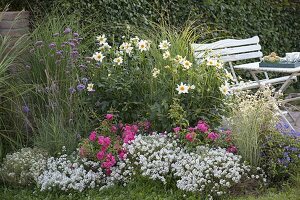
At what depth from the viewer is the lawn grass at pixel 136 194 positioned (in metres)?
4.55

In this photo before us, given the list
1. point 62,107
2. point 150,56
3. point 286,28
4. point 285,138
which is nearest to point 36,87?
point 62,107

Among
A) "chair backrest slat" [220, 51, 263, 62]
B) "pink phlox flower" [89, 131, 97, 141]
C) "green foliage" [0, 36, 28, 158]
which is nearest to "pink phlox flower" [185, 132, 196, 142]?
"pink phlox flower" [89, 131, 97, 141]

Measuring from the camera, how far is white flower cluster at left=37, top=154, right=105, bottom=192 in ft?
15.7

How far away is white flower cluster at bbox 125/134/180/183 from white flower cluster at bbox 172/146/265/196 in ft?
0.28

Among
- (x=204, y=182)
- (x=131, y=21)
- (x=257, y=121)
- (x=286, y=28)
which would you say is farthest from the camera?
(x=286, y=28)

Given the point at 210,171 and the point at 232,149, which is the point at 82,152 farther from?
the point at 232,149

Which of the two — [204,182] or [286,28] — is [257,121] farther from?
[286,28]

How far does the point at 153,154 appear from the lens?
16.0 ft

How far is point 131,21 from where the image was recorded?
24.8 feet

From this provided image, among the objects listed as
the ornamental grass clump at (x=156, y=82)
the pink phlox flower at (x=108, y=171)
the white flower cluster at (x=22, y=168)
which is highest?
the ornamental grass clump at (x=156, y=82)

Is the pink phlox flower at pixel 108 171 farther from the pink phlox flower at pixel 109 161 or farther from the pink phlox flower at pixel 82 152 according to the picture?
the pink phlox flower at pixel 82 152

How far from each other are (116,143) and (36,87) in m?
0.91

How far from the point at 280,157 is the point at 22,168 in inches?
83.4

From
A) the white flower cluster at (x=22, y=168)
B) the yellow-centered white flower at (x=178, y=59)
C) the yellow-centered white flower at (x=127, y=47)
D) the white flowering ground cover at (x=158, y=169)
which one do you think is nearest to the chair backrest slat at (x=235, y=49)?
the yellow-centered white flower at (x=127, y=47)
